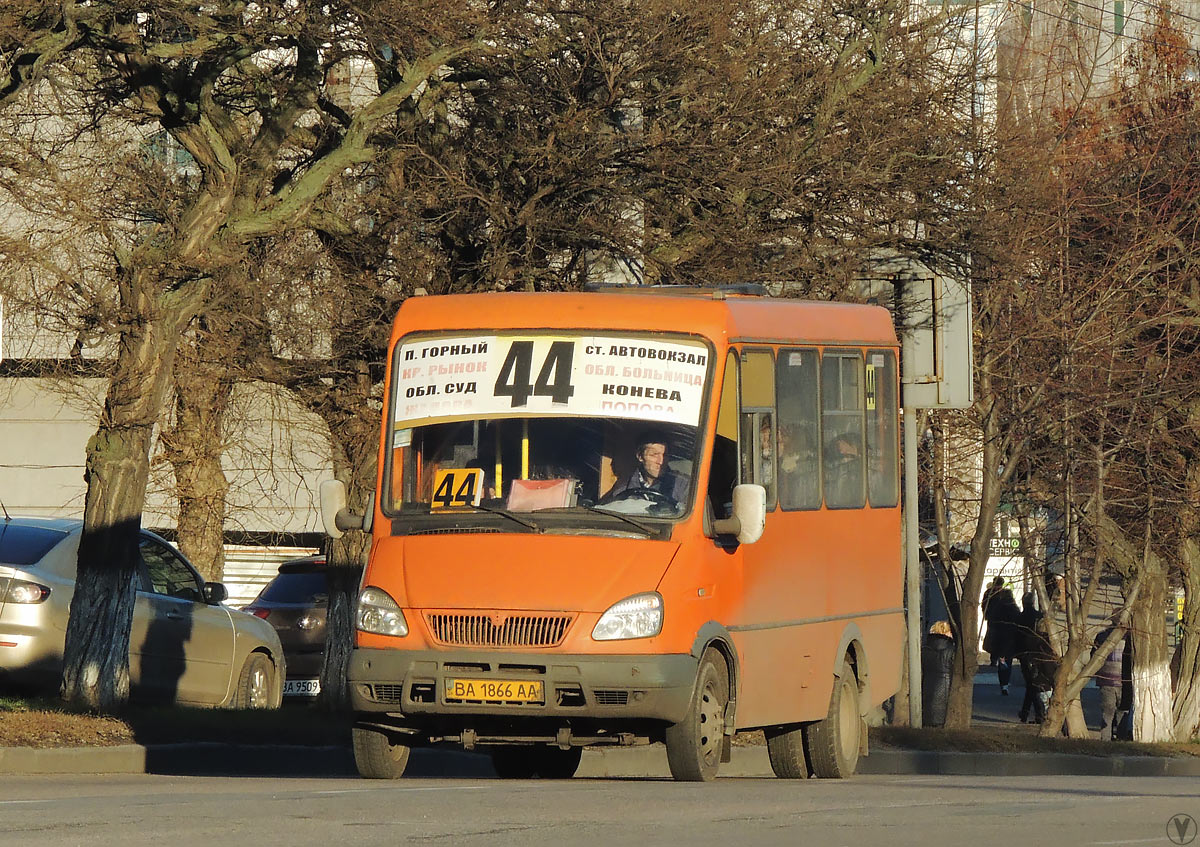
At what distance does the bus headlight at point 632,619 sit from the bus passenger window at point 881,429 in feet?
11.6

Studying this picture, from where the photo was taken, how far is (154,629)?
17.8 meters

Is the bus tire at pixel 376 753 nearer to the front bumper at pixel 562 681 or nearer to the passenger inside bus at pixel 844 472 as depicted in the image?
the front bumper at pixel 562 681

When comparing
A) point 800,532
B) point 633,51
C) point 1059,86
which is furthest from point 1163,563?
point 800,532

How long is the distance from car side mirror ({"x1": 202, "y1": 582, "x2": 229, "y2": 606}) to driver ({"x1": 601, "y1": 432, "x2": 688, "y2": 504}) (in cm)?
711

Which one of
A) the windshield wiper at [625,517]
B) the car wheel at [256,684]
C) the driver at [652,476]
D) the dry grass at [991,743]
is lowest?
the dry grass at [991,743]

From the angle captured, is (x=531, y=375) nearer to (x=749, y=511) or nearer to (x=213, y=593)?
(x=749, y=511)

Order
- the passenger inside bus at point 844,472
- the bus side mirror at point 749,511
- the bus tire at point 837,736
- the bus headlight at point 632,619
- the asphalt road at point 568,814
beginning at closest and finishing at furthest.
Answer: the asphalt road at point 568,814 → the bus headlight at point 632,619 → the bus side mirror at point 749,511 → the bus tire at point 837,736 → the passenger inside bus at point 844,472

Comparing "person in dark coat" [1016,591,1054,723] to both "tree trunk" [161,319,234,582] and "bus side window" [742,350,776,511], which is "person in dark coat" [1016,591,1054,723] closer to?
"tree trunk" [161,319,234,582]

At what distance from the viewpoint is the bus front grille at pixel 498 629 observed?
11055mm

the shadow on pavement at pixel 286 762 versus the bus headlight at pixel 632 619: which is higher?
the bus headlight at pixel 632 619

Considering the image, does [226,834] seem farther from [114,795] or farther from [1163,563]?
[1163,563]

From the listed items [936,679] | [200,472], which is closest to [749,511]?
[936,679]

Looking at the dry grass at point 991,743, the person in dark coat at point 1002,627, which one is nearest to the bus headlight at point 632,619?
the dry grass at point 991,743

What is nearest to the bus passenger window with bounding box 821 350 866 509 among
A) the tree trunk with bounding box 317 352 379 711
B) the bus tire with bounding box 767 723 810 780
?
the bus tire with bounding box 767 723 810 780
